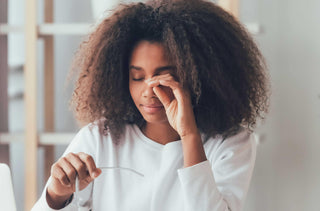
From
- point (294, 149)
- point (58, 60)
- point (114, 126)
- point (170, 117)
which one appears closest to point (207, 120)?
point (170, 117)

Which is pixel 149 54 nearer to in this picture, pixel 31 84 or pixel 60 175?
pixel 60 175

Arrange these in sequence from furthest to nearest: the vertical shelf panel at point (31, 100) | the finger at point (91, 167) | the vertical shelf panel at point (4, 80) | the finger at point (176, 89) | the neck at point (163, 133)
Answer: the vertical shelf panel at point (4, 80)
the vertical shelf panel at point (31, 100)
the neck at point (163, 133)
the finger at point (176, 89)
the finger at point (91, 167)

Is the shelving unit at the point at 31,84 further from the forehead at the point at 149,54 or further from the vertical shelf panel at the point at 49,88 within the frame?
the forehead at the point at 149,54

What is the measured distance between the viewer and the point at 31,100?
5.22 feet

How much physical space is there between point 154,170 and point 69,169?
0.91 feet

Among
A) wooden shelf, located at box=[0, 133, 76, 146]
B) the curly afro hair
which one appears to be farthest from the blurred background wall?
the curly afro hair

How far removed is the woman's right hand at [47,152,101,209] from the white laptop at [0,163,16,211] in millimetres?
82

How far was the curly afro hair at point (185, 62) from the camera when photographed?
97cm

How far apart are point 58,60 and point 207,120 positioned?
953 mm

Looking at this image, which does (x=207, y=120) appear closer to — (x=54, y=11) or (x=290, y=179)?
(x=290, y=179)

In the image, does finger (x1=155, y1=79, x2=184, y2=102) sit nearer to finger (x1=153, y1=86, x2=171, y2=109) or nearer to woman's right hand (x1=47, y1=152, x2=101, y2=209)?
finger (x1=153, y1=86, x2=171, y2=109)

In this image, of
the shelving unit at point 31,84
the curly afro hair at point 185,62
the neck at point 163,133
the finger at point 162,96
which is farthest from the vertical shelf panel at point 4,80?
the finger at point 162,96

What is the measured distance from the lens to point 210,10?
1.02 m

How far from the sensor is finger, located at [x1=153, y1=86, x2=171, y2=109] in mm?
951
